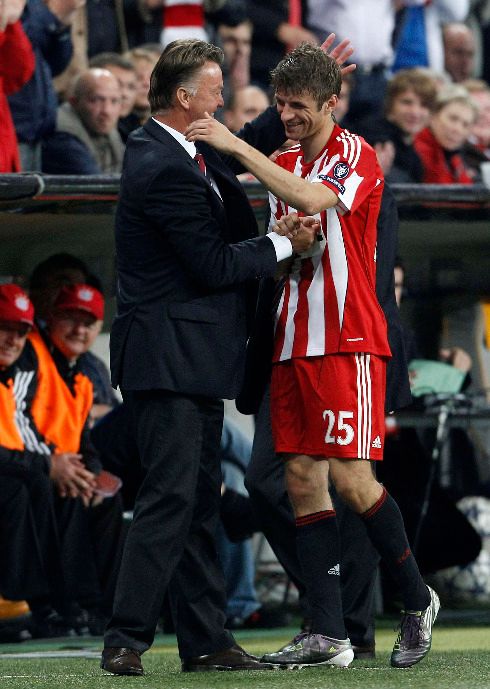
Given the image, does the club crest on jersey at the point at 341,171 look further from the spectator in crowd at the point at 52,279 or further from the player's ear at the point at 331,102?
the spectator in crowd at the point at 52,279

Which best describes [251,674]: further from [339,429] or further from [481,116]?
[481,116]

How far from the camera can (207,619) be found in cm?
492

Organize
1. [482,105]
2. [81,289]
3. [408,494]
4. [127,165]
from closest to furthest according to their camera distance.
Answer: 1. [127,165]
2. [81,289]
3. [408,494]
4. [482,105]

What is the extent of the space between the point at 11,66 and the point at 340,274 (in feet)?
11.4

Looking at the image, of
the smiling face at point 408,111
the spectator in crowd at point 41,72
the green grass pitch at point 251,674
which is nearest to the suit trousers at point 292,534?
the green grass pitch at point 251,674

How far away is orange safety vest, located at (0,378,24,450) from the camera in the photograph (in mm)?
7176

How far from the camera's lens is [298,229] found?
15.9 ft

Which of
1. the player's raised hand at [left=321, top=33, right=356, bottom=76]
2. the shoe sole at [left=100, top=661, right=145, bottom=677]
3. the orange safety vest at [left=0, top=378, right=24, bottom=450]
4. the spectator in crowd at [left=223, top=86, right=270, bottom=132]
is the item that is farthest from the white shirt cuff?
the spectator in crowd at [left=223, top=86, right=270, bottom=132]

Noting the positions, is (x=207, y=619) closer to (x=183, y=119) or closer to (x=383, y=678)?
(x=383, y=678)

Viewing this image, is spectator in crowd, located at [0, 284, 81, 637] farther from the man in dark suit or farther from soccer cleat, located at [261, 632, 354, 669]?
soccer cleat, located at [261, 632, 354, 669]

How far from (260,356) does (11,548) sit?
2.27 meters

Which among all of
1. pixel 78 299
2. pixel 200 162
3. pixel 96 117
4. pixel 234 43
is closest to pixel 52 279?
pixel 78 299

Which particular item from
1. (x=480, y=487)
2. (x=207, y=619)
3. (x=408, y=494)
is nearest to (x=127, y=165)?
(x=207, y=619)

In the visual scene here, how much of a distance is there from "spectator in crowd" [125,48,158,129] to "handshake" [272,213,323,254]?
4409 mm
